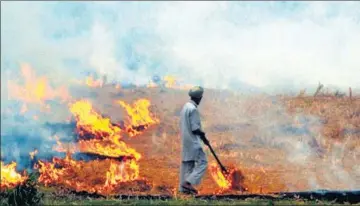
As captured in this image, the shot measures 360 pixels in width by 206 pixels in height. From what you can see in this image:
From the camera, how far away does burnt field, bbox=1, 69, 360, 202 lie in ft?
54.6

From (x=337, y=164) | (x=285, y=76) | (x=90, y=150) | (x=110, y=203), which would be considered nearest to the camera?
(x=110, y=203)

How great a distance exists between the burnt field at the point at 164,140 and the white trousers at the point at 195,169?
2.08m

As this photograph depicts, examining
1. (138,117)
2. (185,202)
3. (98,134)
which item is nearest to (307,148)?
(138,117)

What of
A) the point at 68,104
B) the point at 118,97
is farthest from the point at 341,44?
the point at 68,104

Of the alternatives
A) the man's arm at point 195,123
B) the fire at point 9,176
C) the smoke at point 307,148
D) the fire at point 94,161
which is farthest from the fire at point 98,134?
the man's arm at point 195,123

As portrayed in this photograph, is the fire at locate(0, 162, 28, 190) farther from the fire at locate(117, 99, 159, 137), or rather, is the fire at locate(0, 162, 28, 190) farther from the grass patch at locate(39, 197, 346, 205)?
the grass patch at locate(39, 197, 346, 205)

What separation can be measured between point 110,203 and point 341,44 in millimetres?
9929

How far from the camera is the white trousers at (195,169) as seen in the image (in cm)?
1327

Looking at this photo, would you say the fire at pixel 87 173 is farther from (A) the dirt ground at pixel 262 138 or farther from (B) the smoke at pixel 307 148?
(B) the smoke at pixel 307 148

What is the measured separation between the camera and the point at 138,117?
64.0ft

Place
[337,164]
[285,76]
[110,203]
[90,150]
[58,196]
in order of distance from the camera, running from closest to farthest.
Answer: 1. [110,203]
2. [58,196]
3. [337,164]
4. [90,150]
5. [285,76]

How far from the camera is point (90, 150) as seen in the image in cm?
1858

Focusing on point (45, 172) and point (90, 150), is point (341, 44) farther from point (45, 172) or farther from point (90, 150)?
point (45, 172)

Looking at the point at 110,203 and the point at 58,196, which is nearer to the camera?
the point at 110,203
